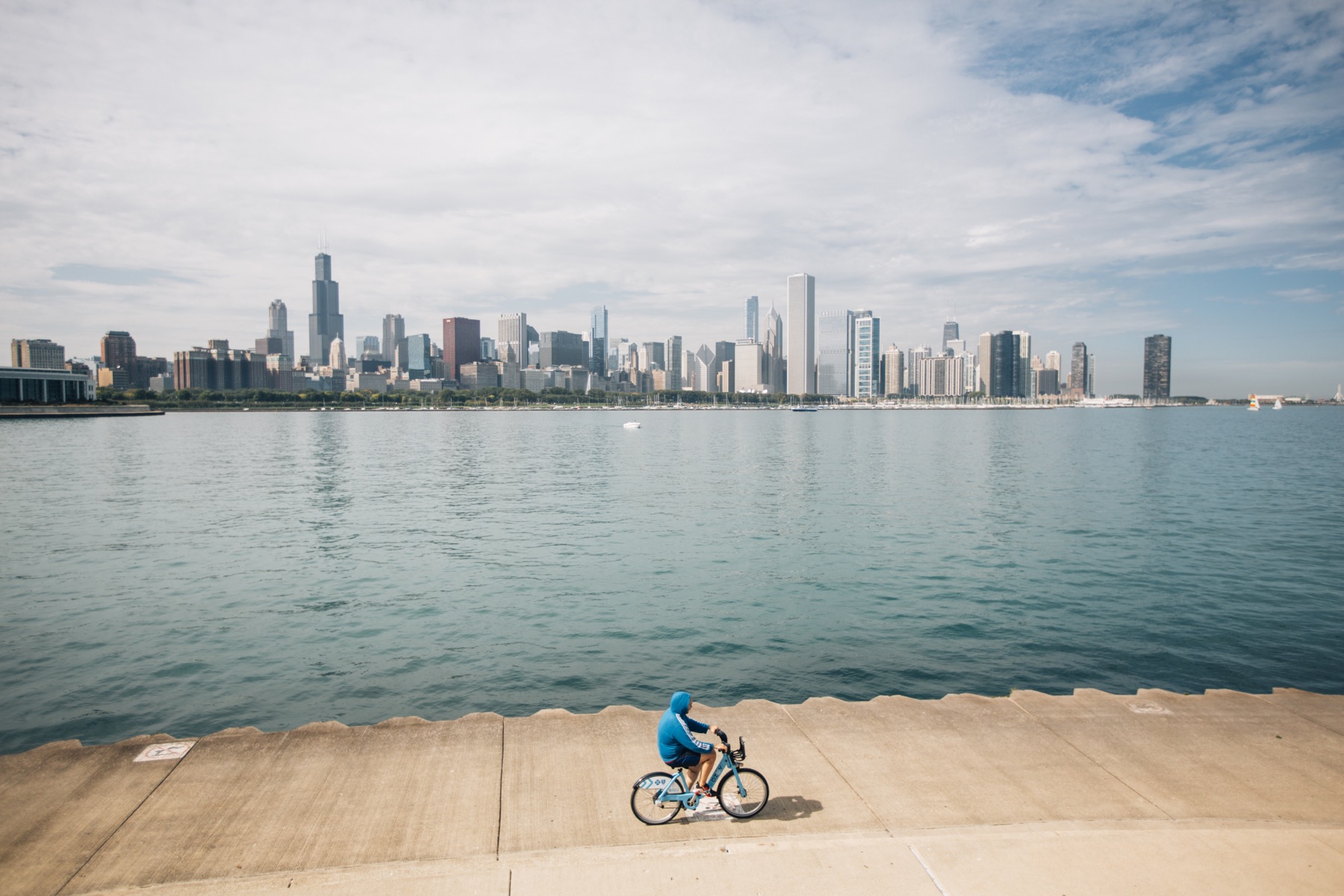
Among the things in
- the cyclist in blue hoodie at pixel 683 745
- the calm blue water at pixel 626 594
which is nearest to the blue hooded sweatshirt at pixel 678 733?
the cyclist in blue hoodie at pixel 683 745

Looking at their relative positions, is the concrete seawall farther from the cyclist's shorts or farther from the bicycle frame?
the cyclist's shorts

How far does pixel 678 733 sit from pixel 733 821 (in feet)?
5.04

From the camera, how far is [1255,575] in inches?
1356

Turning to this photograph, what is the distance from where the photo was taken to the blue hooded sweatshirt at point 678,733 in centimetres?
1003

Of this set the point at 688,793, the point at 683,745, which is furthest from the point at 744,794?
the point at 683,745

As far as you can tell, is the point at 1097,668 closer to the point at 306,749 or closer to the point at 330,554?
the point at 306,749

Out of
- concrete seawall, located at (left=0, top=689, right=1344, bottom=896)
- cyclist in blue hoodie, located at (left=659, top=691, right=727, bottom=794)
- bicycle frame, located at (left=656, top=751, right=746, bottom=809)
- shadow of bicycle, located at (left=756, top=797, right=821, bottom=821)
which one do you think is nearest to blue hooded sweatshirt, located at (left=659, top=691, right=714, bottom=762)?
cyclist in blue hoodie, located at (left=659, top=691, right=727, bottom=794)

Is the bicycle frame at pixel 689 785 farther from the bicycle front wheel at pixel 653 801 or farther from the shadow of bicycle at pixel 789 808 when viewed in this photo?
the shadow of bicycle at pixel 789 808

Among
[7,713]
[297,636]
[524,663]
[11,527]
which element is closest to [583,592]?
[524,663]

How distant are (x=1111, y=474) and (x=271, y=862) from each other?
87.0 m

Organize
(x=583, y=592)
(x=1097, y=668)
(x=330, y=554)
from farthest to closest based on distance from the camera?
(x=330, y=554) → (x=583, y=592) → (x=1097, y=668)

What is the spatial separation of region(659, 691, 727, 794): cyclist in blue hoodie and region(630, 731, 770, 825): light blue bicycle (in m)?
0.11

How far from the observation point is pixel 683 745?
10047mm

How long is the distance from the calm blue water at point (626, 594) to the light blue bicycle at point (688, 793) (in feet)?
29.2
